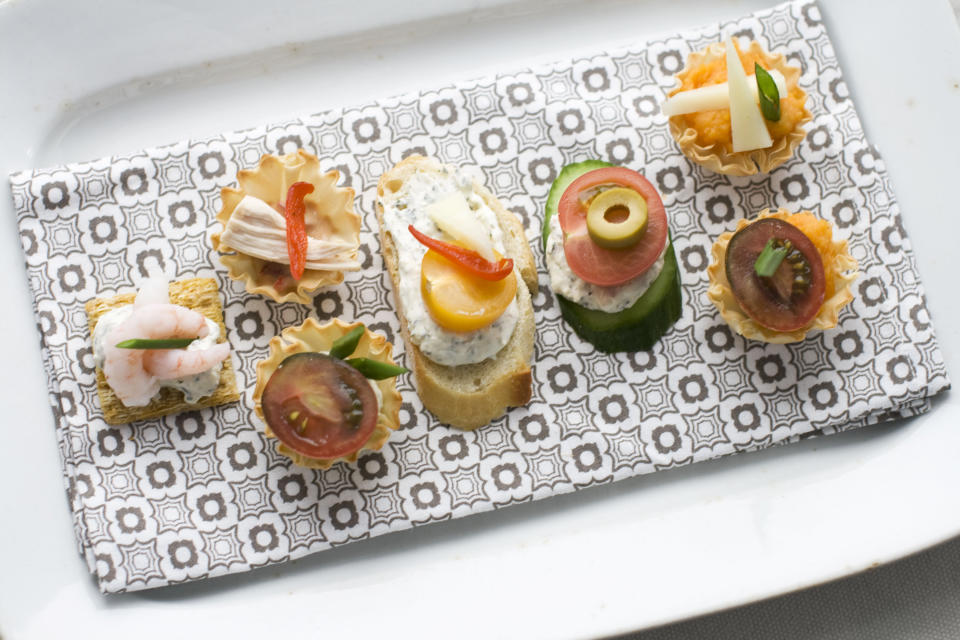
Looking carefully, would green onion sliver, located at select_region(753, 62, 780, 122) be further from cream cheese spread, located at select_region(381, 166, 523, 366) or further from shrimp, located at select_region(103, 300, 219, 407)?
shrimp, located at select_region(103, 300, 219, 407)

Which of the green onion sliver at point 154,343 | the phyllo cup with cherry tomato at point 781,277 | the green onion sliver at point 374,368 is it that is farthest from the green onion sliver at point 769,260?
the green onion sliver at point 154,343

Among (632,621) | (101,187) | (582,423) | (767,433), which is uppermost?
(101,187)

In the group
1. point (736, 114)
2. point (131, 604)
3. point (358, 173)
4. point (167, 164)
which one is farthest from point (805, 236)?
point (131, 604)

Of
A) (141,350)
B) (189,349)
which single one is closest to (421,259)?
(189,349)

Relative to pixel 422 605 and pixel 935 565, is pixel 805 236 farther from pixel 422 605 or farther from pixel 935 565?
pixel 422 605

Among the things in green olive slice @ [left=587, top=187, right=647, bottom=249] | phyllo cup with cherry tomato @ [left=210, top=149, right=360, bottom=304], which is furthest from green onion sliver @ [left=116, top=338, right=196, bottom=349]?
green olive slice @ [left=587, top=187, right=647, bottom=249]
